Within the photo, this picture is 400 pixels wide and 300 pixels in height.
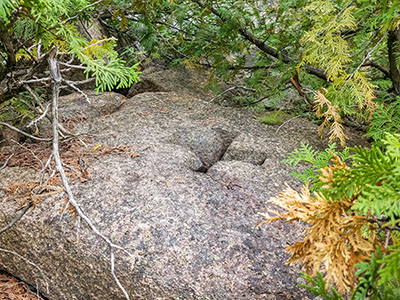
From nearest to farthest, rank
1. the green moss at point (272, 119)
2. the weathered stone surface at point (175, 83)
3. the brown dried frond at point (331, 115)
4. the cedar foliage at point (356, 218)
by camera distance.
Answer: the cedar foliage at point (356, 218), the brown dried frond at point (331, 115), the green moss at point (272, 119), the weathered stone surface at point (175, 83)

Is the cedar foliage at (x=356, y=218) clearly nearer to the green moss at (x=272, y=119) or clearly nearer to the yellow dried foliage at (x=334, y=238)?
the yellow dried foliage at (x=334, y=238)

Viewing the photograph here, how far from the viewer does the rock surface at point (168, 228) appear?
6.59 feet

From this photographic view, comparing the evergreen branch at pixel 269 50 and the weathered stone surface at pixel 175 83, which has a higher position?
the evergreen branch at pixel 269 50

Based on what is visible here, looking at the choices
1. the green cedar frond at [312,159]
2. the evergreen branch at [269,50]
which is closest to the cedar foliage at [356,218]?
the green cedar frond at [312,159]

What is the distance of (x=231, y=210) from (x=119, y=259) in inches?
37.1

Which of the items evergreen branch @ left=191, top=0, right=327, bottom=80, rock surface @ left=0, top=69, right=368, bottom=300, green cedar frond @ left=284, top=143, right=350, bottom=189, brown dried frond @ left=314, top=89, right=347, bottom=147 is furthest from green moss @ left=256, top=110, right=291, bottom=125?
green cedar frond @ left=284, top=143, right=350, bottom=189

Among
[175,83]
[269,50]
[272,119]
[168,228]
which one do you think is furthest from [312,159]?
[175,83]

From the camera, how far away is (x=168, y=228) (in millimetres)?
2252

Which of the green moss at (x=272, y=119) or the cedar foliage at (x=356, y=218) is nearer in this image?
the cedar foliage at (x=356, y=218)

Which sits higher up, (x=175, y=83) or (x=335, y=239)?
(x=335, y=239)

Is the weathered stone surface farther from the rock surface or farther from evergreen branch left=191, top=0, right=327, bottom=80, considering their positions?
the rock surface

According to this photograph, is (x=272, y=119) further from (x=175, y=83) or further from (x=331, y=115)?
(x=175, y=83)

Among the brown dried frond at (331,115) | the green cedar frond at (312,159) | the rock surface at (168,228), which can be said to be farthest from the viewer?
the brown dried frond at (331,115)

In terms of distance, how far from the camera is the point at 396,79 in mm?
3016
